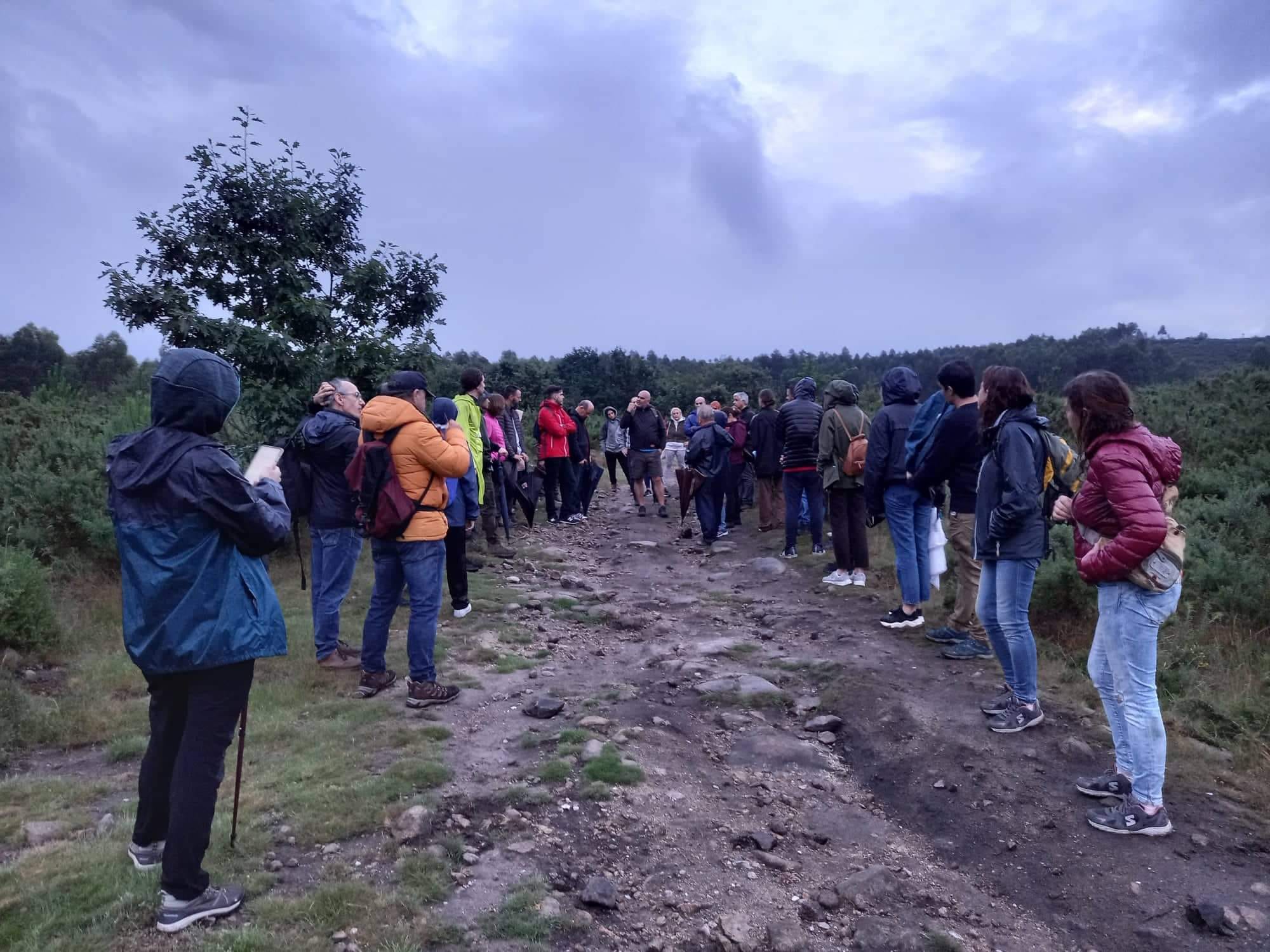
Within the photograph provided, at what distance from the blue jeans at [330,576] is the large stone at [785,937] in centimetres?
384

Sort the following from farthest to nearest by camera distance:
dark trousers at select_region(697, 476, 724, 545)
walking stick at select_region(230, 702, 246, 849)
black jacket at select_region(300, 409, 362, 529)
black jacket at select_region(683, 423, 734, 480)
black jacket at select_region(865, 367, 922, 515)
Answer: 1. dark trousers at select_region(697, 476, 724, 545)
2. black jacket at select_region(683, 423, 734, 480)
3. black jacket at select_region(865, 367, 922, 515)
4. black jacket at select_region(300, 409, 362, 529)
5. walking stick at select_region(230, 702, 246, 849)

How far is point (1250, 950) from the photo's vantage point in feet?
9.71

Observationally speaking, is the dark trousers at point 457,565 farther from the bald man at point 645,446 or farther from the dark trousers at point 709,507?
the bald man at point 645,446

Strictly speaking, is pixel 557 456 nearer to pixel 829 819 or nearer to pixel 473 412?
pixel 473 412

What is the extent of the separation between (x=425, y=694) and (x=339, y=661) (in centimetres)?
105

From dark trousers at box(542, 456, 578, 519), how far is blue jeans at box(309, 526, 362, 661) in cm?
691

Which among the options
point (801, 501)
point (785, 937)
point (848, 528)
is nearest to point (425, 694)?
point (785, 937)

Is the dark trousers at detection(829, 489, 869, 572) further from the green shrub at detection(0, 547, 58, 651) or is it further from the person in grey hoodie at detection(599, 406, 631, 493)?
the person in grey hoodie at detection(599, 406, 631, 493)

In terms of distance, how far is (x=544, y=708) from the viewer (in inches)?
200

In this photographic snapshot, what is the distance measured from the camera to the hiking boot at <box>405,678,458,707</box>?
511 centimetres

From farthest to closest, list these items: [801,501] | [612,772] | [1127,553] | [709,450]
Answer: [709,450] → [801,501] → [612,772] → [1127,553]

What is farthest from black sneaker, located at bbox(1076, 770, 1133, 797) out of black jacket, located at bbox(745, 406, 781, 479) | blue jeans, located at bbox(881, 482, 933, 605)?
black jacket, located at bbox(745, 406, 781, 479)

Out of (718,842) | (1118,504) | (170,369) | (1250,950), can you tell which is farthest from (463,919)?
(1118,504)

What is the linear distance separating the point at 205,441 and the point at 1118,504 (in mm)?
3739
